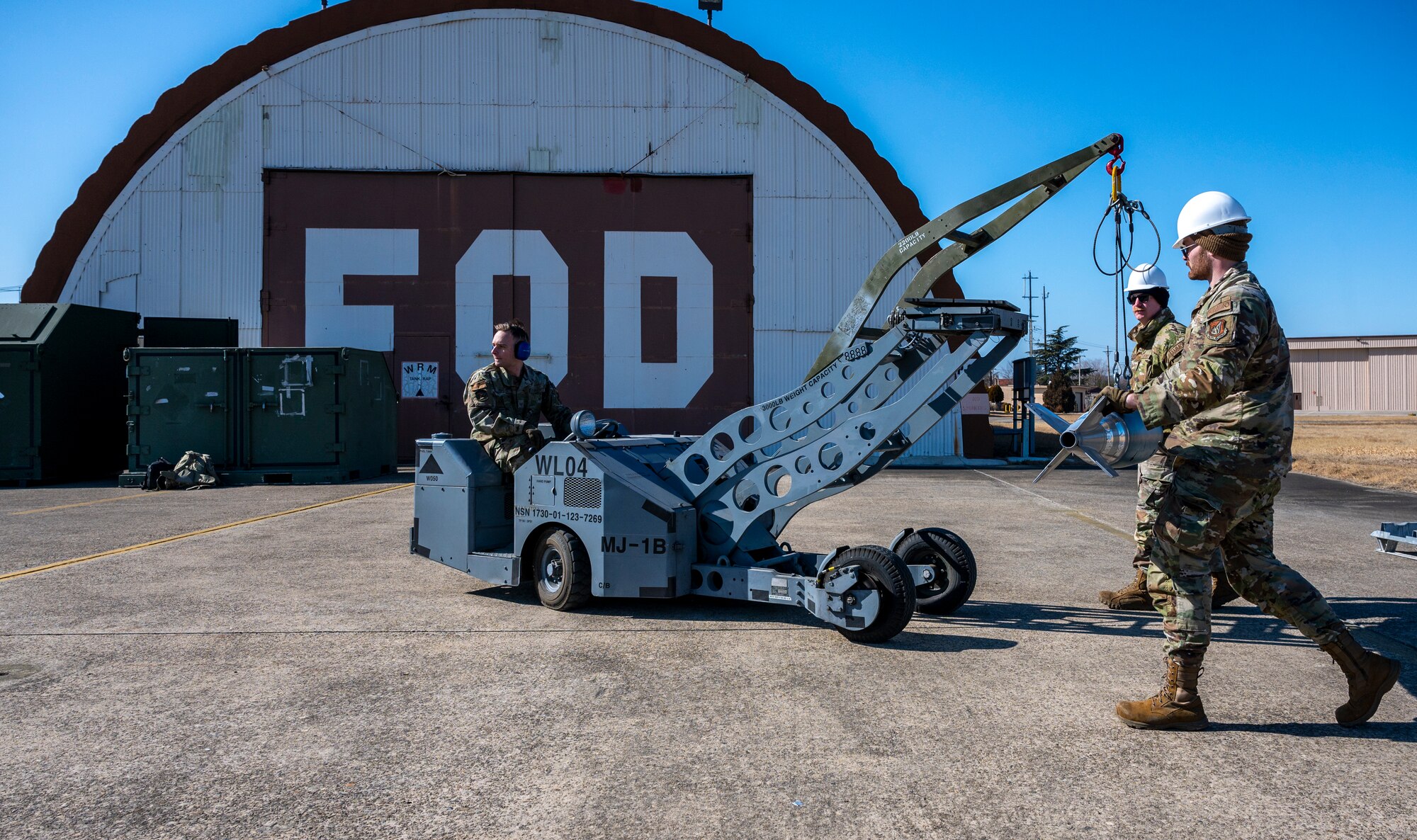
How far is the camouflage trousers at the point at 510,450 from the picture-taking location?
241 inches

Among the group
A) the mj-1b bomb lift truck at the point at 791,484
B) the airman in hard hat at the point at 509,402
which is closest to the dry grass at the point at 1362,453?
the mj-1b bomb lift truck at the point at 791,484

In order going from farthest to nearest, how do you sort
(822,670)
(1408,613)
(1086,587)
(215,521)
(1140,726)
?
(215,521) < (1086,587) < (1408,613) < (822,670) < (1140,726)

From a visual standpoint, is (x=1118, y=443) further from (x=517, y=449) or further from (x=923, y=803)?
(x=517, y=449)

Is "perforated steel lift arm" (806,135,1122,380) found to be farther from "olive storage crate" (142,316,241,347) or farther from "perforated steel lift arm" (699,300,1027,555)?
"olive storage crate" (142,316,241,347)

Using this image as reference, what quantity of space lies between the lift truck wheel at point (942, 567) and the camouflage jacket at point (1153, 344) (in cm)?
138

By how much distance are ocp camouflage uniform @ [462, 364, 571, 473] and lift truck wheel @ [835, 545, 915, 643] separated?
7.86ft

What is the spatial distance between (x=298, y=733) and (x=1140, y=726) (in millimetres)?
3273

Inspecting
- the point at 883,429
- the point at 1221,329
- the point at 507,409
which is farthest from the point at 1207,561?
the point at 507,409

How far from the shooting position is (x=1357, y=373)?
66.9m

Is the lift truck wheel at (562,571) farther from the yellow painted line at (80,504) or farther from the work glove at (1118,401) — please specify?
the yellow painted line at (80,504)

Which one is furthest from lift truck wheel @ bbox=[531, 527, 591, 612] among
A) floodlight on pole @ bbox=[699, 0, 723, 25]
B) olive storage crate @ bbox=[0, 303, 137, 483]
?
floodlight on pole @ bbox=[699, 0, 723, 25]

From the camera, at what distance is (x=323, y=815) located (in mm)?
2848

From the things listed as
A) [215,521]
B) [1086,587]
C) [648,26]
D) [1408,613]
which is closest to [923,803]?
[1086,587]

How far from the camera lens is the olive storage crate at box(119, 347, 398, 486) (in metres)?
15.1
